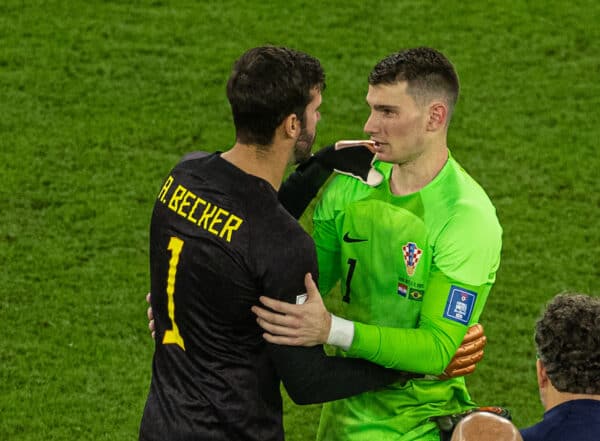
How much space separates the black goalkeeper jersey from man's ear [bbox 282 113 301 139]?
19cm

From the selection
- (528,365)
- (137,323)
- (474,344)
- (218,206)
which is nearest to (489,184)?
(528,365)

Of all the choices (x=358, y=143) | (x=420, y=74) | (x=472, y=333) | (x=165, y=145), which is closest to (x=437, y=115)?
(x=420, y=74)

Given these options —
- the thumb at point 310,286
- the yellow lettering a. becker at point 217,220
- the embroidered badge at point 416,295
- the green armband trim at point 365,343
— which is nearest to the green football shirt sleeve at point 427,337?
the green armband trim at point 365,343

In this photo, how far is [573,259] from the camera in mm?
9320

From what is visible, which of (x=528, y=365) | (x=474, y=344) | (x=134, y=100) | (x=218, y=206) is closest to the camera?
(x=218, y=206)

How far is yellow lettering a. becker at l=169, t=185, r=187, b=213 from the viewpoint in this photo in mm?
4293

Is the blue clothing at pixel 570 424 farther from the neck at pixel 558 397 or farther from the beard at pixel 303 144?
the beard at pixel 303 144

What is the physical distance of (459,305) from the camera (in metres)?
4.46

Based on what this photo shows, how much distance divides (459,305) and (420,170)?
59 centimetres

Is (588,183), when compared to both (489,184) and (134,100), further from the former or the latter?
(134,100)

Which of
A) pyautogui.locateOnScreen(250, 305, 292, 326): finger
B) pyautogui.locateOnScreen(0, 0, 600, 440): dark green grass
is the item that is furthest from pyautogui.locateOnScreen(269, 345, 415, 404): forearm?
pyautogui.locateOnScreen(0, 0, 600, 440): dark green grass

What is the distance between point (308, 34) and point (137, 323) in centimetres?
433

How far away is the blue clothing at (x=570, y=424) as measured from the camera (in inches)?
147

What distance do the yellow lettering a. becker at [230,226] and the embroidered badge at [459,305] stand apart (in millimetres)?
839
